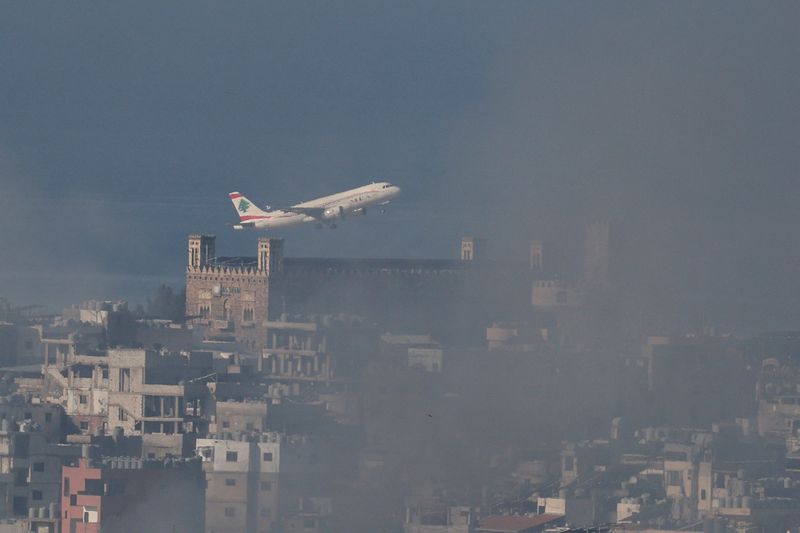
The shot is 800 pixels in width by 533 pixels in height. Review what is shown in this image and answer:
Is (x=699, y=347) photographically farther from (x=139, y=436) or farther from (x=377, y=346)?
(x=139, y=436)

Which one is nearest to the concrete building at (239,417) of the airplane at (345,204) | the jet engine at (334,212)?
the airplane at (345,204)

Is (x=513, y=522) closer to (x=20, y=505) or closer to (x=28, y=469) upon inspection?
(x=20, y=505)

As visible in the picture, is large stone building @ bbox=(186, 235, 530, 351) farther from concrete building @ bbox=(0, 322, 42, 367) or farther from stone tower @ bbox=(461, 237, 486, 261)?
concrete building @ bbox=(0, 322, 42, 367)

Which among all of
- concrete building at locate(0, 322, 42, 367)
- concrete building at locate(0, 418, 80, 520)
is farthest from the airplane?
concrete building at locate(0, 418, 80, 520)

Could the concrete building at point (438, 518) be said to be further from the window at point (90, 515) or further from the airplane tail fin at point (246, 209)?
the airplane tail fin at point (246, 209)

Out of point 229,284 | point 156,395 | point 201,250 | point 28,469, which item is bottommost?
point 28,469

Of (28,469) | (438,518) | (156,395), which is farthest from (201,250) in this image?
(438,518)

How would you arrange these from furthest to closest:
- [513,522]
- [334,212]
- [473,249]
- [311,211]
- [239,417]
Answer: [473,249], [311,211], [334,212], [239,417], [513,522]

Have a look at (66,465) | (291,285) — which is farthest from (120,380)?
(291,285)
